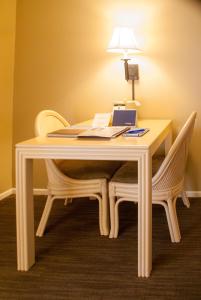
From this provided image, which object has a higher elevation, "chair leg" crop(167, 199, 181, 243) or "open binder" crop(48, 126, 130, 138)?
"open binder" crop(48, 126, 130, 138)

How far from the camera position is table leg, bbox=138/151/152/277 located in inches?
86.4

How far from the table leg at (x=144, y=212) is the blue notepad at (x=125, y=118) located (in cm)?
92

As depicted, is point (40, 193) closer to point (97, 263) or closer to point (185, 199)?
point (185, 199)

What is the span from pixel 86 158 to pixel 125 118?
0.92 m

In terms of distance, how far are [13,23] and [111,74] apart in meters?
0.94

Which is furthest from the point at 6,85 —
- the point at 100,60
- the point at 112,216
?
the point at 112,216

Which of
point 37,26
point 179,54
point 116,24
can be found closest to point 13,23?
point 37,26

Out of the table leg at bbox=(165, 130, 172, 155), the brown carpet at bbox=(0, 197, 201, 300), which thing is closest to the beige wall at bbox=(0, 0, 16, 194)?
the brown carpet at bbox=(0, 197, 201, 300)

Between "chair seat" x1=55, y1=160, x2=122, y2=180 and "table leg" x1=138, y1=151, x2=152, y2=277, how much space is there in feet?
2.30

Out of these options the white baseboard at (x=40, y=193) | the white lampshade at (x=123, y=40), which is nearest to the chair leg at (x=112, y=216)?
the white baseboard at (x=40, y=193)

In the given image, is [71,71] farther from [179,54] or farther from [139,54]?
[179,54]

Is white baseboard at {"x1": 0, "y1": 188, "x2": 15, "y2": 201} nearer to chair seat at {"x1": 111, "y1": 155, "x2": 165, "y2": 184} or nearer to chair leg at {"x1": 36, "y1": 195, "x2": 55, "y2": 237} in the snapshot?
chair leg at {"x1": 36, "y1": 195, "x2": 55, "y2": 237}

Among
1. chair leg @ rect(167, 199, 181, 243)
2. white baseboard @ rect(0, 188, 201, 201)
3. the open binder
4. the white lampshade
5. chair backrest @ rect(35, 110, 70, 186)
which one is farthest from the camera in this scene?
white baseboard @ rect(0, 188, 201, 201)

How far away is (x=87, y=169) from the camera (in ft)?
9.90
